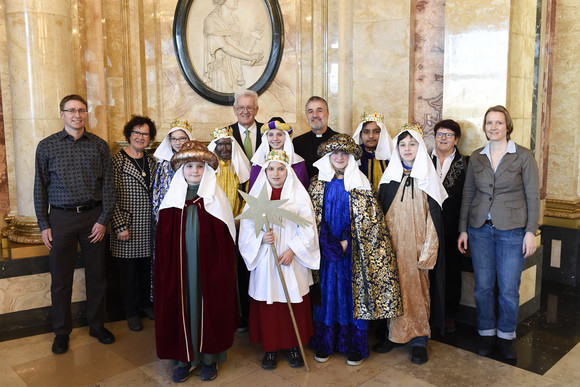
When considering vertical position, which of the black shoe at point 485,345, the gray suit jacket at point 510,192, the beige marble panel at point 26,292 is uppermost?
the gray suit jacket at point 510,192

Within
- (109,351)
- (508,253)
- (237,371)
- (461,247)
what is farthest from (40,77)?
(508,253)

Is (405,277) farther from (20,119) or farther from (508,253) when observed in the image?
(20,119)

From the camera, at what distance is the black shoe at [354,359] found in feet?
12.9

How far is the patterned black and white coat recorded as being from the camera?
182 inches

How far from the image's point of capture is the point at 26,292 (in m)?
4.65

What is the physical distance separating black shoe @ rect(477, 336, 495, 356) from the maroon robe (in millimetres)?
2178

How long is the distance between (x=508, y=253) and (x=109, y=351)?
3484 millimetres

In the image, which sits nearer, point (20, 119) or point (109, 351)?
point (109, 351)

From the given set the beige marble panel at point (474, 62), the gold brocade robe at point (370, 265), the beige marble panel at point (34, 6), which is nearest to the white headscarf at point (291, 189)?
the gold brocade robe at point (370, 265)

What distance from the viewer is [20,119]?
470cm

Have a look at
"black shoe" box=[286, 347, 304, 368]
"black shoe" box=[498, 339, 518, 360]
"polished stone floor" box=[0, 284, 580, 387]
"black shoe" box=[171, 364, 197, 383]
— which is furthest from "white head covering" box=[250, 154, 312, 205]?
"black shoe" box=[498, 339, 518, 360]

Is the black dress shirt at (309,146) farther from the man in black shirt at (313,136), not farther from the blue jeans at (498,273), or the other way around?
the blue jeans at (498,273)

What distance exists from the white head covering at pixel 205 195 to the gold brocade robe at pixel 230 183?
725 millimetres

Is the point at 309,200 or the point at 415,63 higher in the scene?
the point at 415,63
